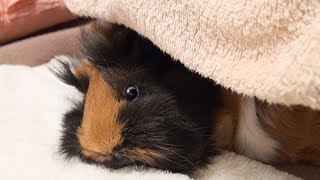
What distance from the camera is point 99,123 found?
826mm

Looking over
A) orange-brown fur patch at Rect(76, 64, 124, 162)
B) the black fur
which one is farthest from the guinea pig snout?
the black fur

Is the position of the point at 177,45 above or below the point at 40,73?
above

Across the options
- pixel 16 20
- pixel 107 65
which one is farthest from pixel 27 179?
pixel 16 20

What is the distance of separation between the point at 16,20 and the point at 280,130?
1.03m

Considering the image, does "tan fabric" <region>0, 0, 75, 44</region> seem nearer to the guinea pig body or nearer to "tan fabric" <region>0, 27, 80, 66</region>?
"tan fabric" <region>0, 27, 80, 66</region>

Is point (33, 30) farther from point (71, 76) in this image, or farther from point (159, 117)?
point (159, 117)

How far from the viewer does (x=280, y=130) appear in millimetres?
874

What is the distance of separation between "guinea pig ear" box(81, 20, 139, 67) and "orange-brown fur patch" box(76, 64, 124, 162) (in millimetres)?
46

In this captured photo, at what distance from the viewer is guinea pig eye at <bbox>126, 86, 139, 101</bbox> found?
87 centimetres

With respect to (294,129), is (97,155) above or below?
below

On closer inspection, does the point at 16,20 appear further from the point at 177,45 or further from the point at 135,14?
the point at 177,45

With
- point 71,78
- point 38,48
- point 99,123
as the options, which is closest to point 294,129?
point 99,123

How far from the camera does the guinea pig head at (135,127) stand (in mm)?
814

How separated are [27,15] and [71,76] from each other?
2.01 ft
